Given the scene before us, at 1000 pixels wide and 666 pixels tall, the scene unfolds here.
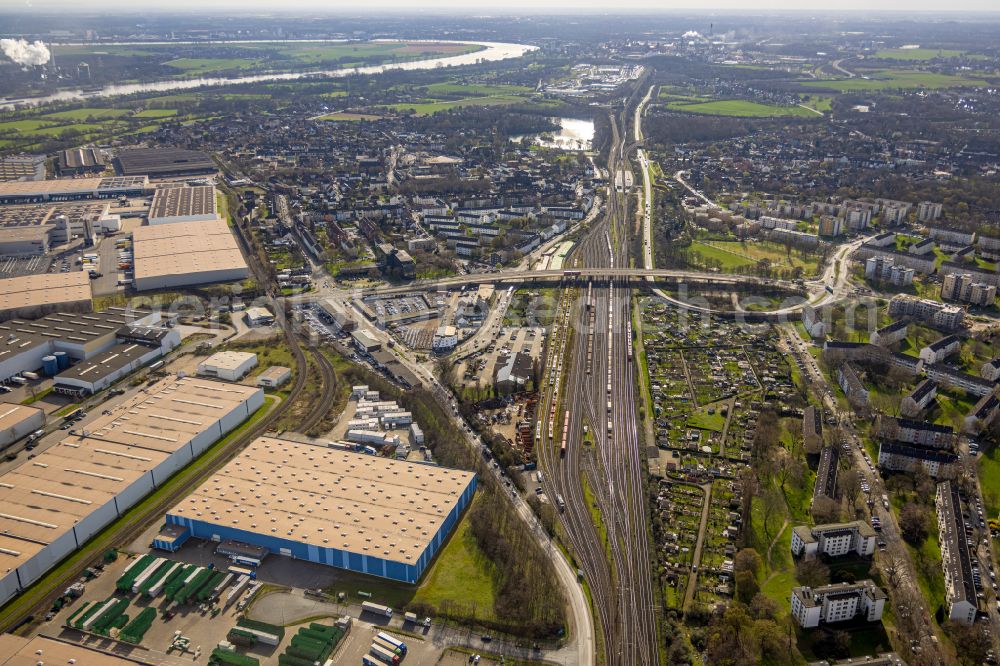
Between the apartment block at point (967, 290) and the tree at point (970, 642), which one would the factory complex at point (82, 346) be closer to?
the tree at point (970, 642)

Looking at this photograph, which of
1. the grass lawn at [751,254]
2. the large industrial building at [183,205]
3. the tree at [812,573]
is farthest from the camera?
the large industrial building at [183,205]

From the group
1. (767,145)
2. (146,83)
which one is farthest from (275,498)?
(146,83)

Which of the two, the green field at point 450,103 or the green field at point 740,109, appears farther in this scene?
the green field at point 450,103

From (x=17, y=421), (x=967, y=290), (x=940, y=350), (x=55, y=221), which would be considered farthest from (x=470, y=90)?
(x=17, y=421)

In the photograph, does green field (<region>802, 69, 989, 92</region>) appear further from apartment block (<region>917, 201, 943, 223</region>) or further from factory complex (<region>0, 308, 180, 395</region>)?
factory complex (<region>0, 308, 180, 395</region>)

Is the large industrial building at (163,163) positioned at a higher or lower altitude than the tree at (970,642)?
higher

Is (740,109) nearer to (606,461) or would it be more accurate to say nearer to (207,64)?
(606,461)

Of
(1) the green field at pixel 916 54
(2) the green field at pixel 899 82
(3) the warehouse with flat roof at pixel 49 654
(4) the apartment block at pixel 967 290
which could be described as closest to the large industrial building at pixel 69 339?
(3) the warehouse with flat roof at pixel 49 654
